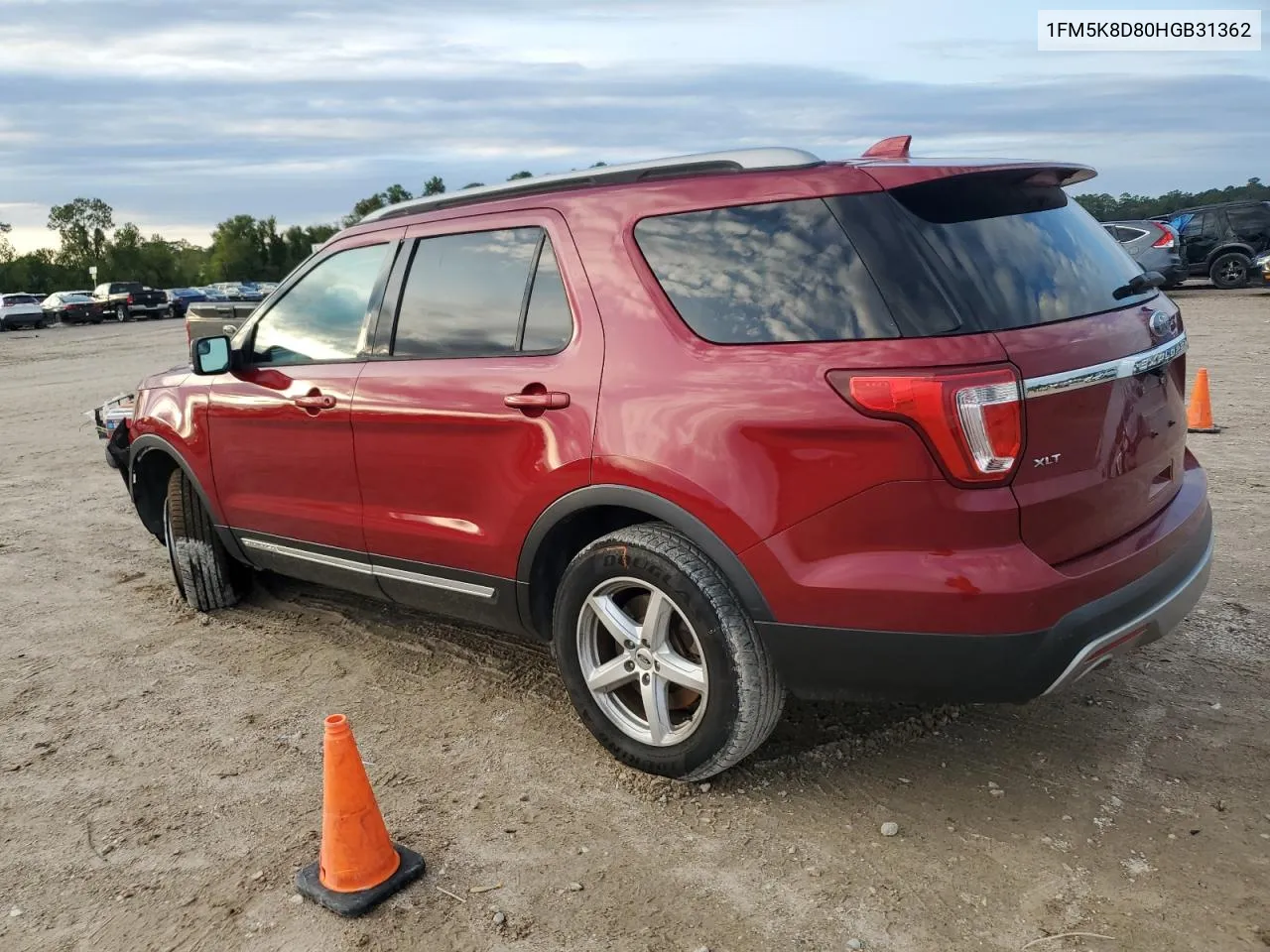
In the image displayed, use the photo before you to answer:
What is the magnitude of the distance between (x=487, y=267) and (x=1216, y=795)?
2.87 meters

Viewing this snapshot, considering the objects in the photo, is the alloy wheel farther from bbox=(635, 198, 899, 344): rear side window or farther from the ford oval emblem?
the ford oval emblem

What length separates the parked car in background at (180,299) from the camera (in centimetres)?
4925

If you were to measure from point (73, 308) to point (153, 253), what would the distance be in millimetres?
80810

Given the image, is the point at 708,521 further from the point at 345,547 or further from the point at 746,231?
the point at 345,547

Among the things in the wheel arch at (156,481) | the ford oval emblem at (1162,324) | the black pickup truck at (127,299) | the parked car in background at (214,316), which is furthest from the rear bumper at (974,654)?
the black pickup truck at (127,299)

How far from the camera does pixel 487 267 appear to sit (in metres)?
3.76

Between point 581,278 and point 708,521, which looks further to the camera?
point 581,278

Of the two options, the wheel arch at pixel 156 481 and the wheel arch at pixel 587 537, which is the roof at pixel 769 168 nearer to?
the wheel arch at pixel 587 537

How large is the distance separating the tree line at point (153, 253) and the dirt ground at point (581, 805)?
10133 cm

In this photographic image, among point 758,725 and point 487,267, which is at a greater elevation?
point 487,267

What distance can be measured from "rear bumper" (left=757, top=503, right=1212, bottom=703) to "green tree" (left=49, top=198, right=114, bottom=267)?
123626 mm

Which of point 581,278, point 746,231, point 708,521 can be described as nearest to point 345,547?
point 581,278

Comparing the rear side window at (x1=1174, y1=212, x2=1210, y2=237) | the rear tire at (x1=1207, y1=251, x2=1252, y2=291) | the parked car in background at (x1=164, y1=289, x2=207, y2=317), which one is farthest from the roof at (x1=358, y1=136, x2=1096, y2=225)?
the parked car in background at (x1=164, y1=289, x2=207, y2=317)

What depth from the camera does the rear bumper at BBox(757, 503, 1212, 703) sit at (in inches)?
108
